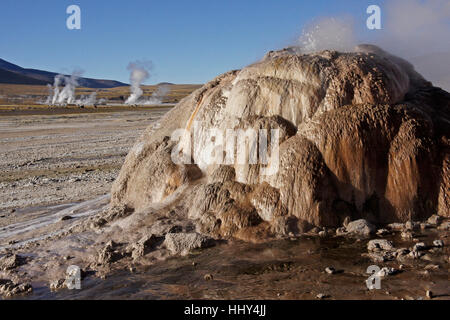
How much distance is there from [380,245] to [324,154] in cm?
137

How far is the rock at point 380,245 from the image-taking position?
17.3 ft

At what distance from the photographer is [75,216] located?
8773mm

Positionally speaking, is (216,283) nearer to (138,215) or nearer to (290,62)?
(138,215)

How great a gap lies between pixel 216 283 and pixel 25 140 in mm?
23035

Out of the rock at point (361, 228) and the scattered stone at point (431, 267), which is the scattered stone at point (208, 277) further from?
the scattered stone at point (431, 267)

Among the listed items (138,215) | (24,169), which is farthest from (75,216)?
(24,169)

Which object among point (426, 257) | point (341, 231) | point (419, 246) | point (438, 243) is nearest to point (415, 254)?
point (426, 257)

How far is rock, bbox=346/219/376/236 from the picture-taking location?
18.9 feet

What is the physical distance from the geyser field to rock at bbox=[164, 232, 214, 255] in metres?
0.03

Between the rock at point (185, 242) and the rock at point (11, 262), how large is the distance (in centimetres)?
196

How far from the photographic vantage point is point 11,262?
6.12 meters

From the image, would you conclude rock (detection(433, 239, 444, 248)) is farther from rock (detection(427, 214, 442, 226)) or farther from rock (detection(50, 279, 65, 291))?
rock (detection(50, 279, 65, 291))

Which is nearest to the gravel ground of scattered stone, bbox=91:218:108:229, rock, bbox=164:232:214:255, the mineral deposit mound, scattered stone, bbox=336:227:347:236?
scattered stone, bbox=91:218:108:229
